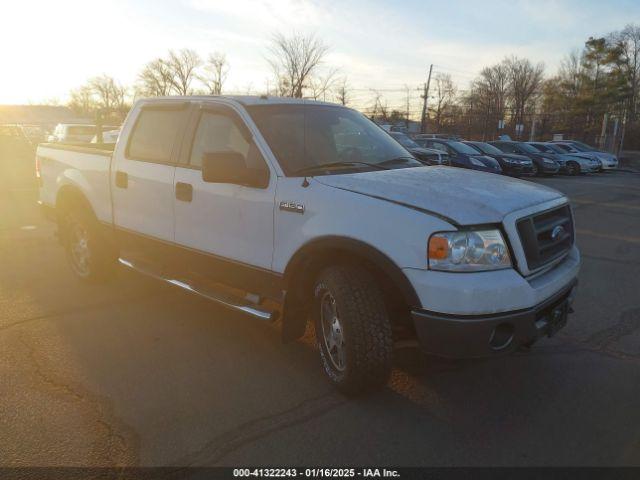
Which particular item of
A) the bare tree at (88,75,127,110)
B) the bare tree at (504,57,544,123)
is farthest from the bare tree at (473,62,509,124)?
the bare tree at (88,75,127,110)

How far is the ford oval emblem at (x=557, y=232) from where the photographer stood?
11.4 feet

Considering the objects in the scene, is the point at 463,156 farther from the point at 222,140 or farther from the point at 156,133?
the point at 222,140

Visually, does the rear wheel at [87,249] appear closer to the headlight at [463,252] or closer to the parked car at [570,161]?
the headlight at [463,252]

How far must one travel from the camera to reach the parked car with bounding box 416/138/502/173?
1822 cm

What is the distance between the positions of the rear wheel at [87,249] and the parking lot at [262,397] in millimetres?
396

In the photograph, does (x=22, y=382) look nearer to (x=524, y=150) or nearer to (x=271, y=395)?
(x=271, y=395)

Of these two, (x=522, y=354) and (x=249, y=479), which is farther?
(x=522, y=354)

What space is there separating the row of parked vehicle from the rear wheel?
10.9 m

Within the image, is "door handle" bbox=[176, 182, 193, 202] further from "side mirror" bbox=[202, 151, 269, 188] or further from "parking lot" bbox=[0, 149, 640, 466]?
"parking lot" bbox=[0, 149, 640, 466]

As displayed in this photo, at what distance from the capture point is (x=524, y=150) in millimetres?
24000

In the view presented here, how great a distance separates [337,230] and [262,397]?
1204 mm

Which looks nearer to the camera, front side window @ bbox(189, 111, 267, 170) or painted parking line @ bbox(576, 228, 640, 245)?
front side window @ bbox(189, 111, 267, 170)

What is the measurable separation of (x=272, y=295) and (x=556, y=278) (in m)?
1.87

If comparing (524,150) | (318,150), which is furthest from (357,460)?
(524,150)
